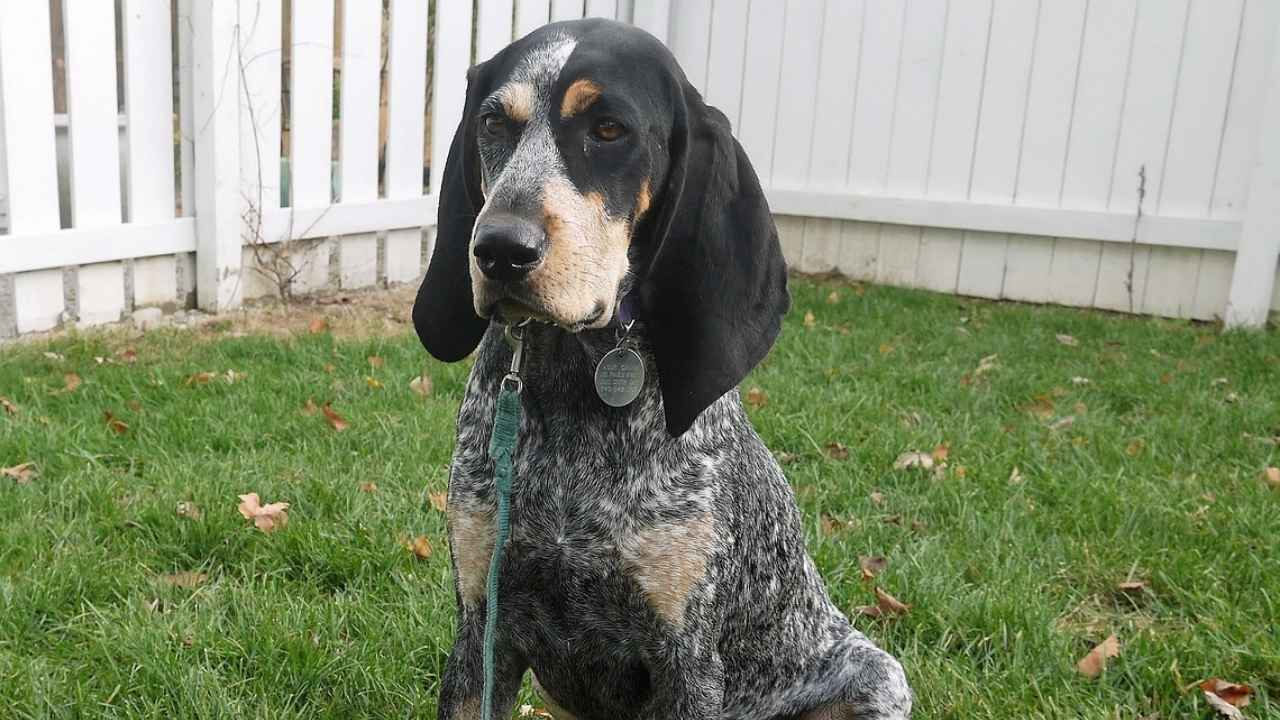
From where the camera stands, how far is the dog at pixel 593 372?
7.13 ft

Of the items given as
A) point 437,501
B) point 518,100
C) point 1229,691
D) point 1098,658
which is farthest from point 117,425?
point 1229,691

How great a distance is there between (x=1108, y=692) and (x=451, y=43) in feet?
18.1

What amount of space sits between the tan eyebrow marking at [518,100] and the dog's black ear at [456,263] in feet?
0.56

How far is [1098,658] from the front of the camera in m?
3.19

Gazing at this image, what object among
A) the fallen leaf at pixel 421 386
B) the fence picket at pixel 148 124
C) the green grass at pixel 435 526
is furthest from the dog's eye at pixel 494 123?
the fence picket at pixel 148 124

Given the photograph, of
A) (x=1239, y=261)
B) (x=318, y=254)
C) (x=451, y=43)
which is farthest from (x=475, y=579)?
(x=1239, y=261)

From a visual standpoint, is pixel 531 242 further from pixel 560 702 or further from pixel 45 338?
pixel 45 338

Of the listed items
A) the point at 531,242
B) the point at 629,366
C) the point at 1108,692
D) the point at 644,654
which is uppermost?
the point at 531,242

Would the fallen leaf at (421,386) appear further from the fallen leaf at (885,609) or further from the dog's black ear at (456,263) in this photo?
the dog's black ear at (456,263)

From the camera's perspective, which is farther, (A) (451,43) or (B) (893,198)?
(B) (893,198)

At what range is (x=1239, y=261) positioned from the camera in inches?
288

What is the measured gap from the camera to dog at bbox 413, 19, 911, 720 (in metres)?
2.17

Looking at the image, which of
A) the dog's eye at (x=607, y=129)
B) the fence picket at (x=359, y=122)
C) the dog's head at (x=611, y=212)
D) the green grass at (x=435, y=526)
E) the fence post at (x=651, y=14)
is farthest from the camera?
the fence post at (x=651, y=14)

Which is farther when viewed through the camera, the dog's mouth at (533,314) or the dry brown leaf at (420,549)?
the dry brown leaf at (420,549)
